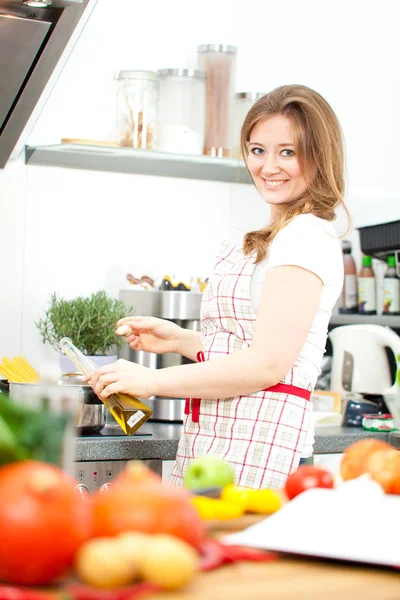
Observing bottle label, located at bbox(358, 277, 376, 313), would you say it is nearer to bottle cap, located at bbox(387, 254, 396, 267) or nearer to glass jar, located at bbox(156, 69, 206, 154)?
bottle cap, located at bbox(387, 254, 396, 267)

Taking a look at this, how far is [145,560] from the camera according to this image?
0.60 metres

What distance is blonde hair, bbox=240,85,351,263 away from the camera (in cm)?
145

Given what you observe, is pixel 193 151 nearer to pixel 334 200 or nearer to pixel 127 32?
pixel 127 32

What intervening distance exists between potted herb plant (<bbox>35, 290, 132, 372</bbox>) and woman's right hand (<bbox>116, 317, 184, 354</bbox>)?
18.6 inches

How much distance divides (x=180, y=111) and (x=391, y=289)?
29.2 inches

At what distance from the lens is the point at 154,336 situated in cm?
164

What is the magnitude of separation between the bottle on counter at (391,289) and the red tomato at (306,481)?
1493 millimetres

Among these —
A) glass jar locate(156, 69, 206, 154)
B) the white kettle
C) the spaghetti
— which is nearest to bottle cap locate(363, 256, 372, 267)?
the white kettle

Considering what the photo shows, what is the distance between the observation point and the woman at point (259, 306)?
4.26 ft

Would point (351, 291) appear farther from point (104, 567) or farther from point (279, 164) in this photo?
point (104, 567)

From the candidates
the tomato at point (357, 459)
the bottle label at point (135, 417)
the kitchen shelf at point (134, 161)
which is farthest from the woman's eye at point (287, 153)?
the kitchen shelf at point (134, 161)

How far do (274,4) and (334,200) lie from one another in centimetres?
124

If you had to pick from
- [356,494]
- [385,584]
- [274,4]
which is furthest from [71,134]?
[385,584]

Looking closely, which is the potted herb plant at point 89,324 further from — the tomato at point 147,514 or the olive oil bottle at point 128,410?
the tomato at point 147,514
